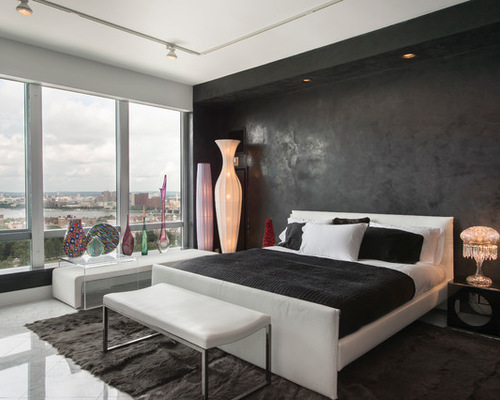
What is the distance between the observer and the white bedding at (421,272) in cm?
308

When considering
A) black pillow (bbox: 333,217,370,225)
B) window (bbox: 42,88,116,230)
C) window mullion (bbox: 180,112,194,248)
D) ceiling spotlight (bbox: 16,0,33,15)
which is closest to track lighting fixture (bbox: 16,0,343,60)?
ceiling spotlight (bbox: 16,0,33,15)

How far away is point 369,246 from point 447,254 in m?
0.74

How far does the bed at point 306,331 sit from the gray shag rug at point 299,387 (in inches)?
3.7

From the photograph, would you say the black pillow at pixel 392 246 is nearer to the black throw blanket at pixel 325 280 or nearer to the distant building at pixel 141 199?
the black throw blanket at pixel 325 280

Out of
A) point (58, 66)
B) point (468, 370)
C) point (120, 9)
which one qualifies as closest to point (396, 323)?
point (468, 370)

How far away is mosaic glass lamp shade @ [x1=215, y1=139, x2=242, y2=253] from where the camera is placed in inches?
201

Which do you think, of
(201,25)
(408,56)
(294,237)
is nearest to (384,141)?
(408,56)

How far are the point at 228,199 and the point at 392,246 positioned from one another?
2330 mm

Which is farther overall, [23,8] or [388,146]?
[388,146]

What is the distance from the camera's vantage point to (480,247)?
3189 mm

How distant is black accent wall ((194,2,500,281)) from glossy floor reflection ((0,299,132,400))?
3.12 meters

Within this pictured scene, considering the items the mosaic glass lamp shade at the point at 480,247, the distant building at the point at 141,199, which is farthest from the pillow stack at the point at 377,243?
the distant building at the point at 141,199

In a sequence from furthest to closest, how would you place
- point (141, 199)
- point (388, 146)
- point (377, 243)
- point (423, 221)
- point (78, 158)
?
point (141, 199) → point (78, 158) → point (388, 146) → point (423, 221) → point (377, 243)

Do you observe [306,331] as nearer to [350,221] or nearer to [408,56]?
[350,221]
